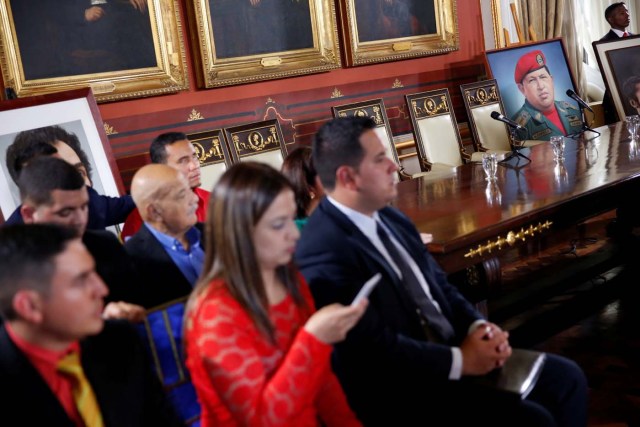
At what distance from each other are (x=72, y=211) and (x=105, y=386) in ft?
2.63

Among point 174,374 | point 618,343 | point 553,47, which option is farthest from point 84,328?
point 553,47

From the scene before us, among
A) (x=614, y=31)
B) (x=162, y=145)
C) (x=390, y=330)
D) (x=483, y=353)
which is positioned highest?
(x=614, y=31)

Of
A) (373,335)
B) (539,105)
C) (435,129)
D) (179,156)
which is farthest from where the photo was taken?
(539,105)

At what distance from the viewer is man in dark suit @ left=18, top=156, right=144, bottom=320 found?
6.72 ft

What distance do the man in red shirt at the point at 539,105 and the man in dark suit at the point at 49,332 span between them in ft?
18.8

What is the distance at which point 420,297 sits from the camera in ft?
6.83

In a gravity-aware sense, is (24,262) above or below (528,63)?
below

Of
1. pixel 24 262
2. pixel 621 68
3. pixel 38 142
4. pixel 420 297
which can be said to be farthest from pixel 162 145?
pixel 621 68

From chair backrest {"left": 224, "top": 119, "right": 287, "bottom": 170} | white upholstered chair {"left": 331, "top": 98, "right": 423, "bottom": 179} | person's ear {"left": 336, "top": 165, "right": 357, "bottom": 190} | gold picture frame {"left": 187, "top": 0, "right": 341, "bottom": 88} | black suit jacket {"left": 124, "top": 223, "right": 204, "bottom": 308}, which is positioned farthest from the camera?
white upholstered chair {"left": 331, "top": 98, "right": 423, "bottom": 179}

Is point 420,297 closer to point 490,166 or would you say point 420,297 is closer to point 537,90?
point 490,166

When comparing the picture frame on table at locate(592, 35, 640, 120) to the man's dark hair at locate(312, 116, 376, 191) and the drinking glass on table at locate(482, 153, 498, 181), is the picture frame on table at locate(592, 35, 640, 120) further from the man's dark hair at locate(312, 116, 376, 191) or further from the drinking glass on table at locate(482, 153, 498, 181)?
the man's dark hair at locate(312, 116, 376, 191)

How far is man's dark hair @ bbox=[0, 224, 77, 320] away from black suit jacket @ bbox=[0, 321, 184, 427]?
3.7 inches

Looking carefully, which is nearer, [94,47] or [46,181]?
[46,181]

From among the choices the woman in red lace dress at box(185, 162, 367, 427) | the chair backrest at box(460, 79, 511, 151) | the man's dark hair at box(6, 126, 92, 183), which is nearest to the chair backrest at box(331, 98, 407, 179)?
the chair backrest at box(460, 79, 511, 151)
